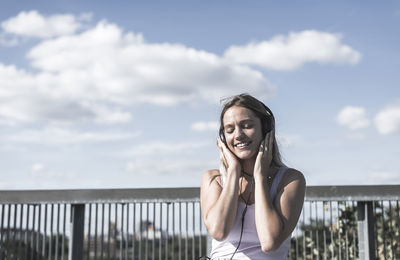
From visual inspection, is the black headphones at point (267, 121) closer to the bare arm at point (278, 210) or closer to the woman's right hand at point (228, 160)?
the woman's right hand at point (228, 160)

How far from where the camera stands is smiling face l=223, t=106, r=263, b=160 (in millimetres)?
2377

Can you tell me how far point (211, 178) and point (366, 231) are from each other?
2.60 metres

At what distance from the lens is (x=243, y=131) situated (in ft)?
7.82

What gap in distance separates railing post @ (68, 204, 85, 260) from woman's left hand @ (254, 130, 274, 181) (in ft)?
8.76

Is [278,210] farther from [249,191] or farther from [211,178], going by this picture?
[211,178]

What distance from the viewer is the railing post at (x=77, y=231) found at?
447 centimetres

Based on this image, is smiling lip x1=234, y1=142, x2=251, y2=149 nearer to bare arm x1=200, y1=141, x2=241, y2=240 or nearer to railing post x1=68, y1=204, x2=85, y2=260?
bare arm x1=200, y1=141, x2=241, y2=240

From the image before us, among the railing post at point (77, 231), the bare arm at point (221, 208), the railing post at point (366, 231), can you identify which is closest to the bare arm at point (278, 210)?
the bare arm at point (221, 208)

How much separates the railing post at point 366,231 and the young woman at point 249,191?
238 cm

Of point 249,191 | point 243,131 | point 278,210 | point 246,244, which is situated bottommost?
point 246,244

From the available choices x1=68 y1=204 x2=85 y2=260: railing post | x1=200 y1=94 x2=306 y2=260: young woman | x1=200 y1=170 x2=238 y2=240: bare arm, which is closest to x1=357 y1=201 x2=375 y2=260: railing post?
x1=200 y1=94 x2=306 y2=260: young woman

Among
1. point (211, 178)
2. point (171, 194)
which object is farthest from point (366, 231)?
point (211, 178)

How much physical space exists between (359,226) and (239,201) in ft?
8.52

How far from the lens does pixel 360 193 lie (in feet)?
14.5
